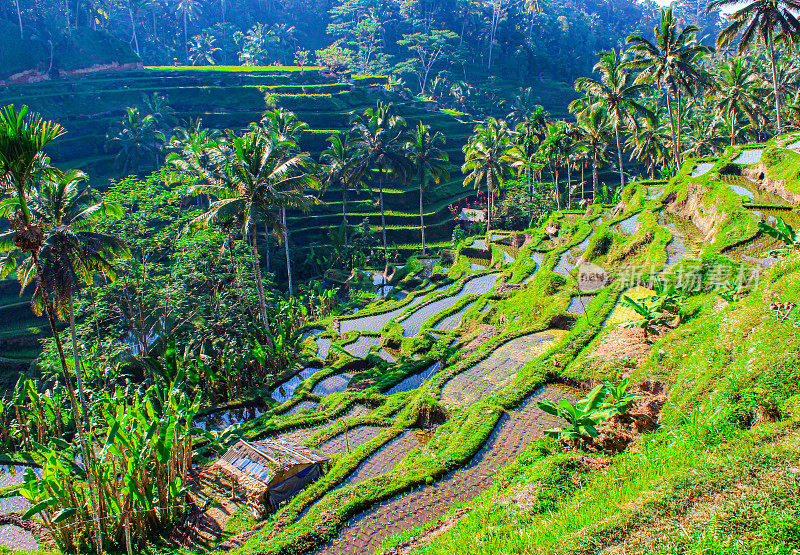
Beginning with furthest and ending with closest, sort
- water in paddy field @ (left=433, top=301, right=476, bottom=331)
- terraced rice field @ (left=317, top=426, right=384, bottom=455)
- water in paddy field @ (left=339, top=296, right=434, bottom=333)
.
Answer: water in paddy field @ (left=339, top=296, right=434, bottom=333), water in paddy field @ (left=433, top=301, right=476, bottom=331), terraced rice field @ (left=317, top=426, right=384, bottom=455)

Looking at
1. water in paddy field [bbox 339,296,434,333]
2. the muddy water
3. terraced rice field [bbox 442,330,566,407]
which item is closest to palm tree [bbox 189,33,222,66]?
water in paddy field [bbox 339,296,434,333]

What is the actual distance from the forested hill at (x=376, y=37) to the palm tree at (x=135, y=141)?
28.1 m

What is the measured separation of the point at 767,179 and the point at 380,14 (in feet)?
301

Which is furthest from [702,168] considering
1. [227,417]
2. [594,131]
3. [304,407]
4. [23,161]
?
[23,161]

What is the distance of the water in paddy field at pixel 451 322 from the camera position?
1020 inches

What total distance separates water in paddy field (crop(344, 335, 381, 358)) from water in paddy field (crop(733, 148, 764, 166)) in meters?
20.8

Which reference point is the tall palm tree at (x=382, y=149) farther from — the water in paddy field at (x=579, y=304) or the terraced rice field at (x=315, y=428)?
the terraced rice field at (x=315, y=428)

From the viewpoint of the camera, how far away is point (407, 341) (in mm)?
24766

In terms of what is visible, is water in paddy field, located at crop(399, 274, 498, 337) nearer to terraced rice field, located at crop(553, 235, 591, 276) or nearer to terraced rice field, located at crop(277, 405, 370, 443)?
terraced rice field, located at crop(553, 235, 591, 276)

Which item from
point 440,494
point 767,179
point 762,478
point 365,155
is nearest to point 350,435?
point 440,494

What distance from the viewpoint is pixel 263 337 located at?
2769cm

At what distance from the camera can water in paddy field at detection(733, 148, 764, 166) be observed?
28.3m

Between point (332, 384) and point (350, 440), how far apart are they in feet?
23.2

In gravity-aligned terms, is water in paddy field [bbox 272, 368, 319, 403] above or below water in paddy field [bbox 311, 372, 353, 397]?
below
